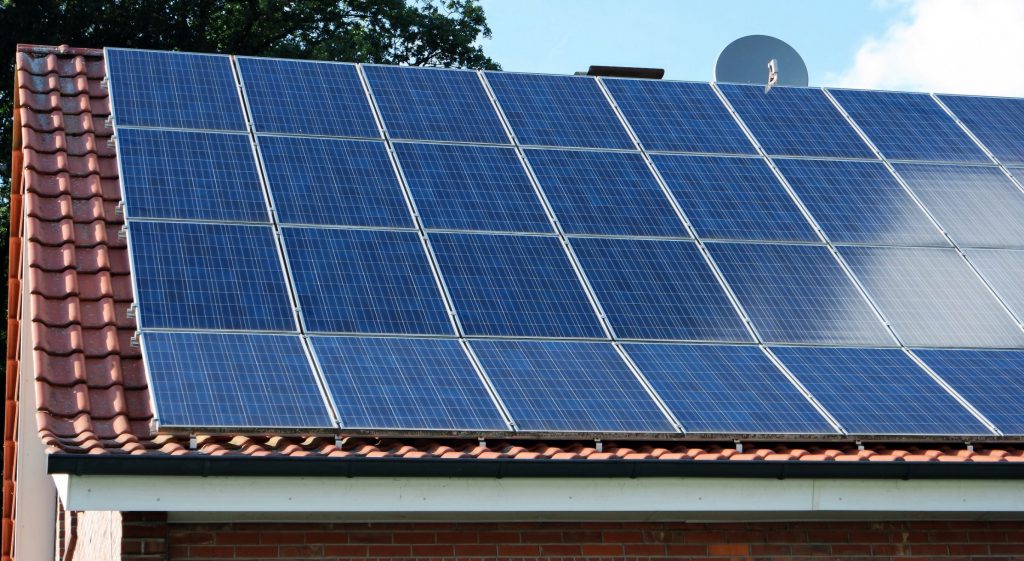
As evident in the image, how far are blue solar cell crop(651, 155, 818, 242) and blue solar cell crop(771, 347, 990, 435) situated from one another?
4.96 ft

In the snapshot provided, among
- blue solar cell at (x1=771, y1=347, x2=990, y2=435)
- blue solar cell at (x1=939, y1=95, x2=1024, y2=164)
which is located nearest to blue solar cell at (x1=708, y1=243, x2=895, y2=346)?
blue solar cell at (x1=771, y1=347, x2=990, y2=435)

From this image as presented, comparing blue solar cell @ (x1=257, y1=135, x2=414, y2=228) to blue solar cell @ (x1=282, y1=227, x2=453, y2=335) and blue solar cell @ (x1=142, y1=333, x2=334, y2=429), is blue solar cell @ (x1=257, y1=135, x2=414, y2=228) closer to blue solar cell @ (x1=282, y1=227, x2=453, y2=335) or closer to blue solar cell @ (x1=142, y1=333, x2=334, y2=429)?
blue solar cell @ (x1=282, y1=227, x2=453, y2=335)

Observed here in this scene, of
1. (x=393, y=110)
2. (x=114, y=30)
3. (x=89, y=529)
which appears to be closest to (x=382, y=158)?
(x=393, y=110)

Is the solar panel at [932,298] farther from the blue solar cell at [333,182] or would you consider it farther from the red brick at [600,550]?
the blue solar cell at [333,182]

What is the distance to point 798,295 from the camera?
1063 centimetres

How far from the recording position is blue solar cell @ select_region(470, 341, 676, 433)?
349 inches

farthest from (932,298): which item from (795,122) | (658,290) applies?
(795,122)

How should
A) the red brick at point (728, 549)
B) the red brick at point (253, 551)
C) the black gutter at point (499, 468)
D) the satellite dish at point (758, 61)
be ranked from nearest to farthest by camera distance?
the black gutter at point (499, 468), the red brick at point (253, 551), the red brick at point (728, 549), the satellite dish at point (758, 61)

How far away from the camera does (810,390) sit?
→ 954cm

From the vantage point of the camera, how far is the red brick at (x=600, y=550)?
356 inches

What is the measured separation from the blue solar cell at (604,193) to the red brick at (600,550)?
2.78 metres

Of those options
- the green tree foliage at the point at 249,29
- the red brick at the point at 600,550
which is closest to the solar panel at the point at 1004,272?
the red brick at the point at 600,550

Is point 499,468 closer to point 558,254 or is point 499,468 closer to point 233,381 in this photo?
point 233,381

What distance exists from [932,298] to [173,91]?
19.9ft
